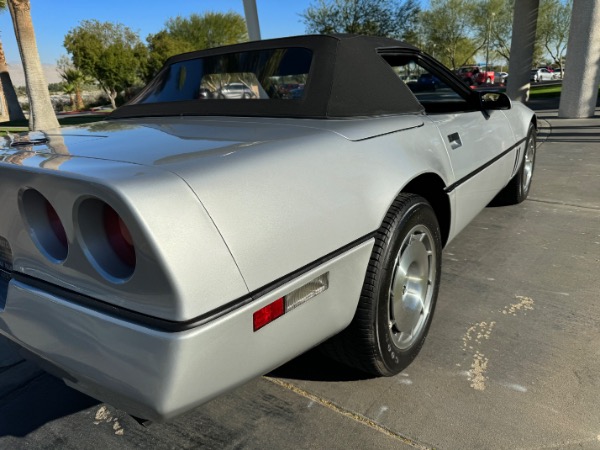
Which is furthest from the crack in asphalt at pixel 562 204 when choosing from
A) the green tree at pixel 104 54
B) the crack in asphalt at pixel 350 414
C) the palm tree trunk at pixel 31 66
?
the green tree at pixel 104 54

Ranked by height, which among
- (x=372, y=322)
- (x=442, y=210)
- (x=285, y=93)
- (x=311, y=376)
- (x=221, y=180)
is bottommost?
(x=311, y=376)

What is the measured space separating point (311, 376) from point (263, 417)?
0.35m

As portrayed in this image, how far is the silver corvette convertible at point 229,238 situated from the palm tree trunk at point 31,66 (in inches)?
457

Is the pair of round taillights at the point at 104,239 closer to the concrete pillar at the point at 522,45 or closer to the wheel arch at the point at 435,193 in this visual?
the wheel arch at the point at 435,193

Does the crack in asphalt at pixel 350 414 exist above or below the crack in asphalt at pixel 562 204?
below

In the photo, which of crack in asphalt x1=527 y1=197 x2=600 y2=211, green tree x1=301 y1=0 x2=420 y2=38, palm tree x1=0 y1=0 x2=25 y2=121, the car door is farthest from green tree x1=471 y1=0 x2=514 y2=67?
the car door

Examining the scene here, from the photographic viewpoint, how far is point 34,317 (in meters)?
1.47

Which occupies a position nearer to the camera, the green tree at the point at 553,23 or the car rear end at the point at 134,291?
the car rear end at the point at 134,291

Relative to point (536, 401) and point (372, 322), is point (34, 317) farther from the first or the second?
point (536, 401)

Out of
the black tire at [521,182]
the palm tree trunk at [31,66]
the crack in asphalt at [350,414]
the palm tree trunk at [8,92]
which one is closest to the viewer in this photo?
the crack in asphalt at [350,414]

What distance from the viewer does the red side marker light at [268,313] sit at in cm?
134

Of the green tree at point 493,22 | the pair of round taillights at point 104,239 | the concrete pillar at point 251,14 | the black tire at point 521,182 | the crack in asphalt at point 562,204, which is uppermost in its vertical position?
the green tree at point 493,22

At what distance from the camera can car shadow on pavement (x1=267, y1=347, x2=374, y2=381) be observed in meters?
2.21

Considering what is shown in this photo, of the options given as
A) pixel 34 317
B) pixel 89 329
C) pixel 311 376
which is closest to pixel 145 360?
pixel 89 329
